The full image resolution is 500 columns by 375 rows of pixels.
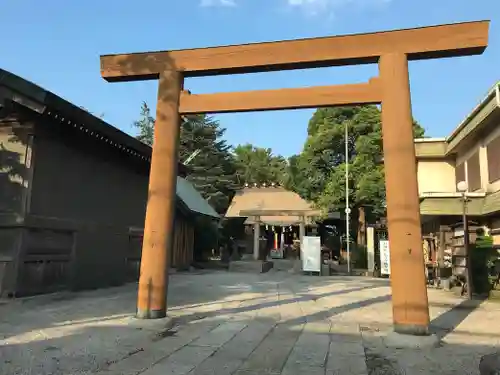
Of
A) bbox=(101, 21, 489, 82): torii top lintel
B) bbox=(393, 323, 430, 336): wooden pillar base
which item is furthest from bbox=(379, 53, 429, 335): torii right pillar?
bbox=(101, 21, 489, 82): torii top lintel

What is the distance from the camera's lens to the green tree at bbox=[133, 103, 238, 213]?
35688mm

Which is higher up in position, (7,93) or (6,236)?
(7,93)

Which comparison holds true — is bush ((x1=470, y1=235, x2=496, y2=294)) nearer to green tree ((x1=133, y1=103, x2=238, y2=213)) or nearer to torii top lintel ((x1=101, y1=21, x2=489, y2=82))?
torii top lintel ((x1=101, y1=21, x2=489, y2=82))

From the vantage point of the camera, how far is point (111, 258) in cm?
1229

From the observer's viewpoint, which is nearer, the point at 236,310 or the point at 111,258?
the point at 236,310

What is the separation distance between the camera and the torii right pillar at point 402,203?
573cm

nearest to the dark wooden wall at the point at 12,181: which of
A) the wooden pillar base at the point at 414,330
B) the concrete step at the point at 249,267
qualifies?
the wooden pillar base at the point at 414,330

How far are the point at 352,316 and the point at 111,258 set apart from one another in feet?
24.7

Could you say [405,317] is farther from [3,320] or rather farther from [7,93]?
[7,93]

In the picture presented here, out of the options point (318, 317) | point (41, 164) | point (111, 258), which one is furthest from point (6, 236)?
point (318, 317)

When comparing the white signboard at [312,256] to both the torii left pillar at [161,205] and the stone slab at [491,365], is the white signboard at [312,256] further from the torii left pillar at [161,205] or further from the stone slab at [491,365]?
the stone slab at [491,365]

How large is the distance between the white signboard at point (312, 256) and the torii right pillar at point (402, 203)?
47.1 feet

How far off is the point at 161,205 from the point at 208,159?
3085 cm

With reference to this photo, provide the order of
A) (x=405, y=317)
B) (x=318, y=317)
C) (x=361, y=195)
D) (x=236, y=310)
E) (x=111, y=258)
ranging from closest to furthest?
1. (x=405, y=317)
2. (x=318, y=317)
3. (x=236, y=310)
4. (x=111, y=258)
5. (x=361, y=195)
